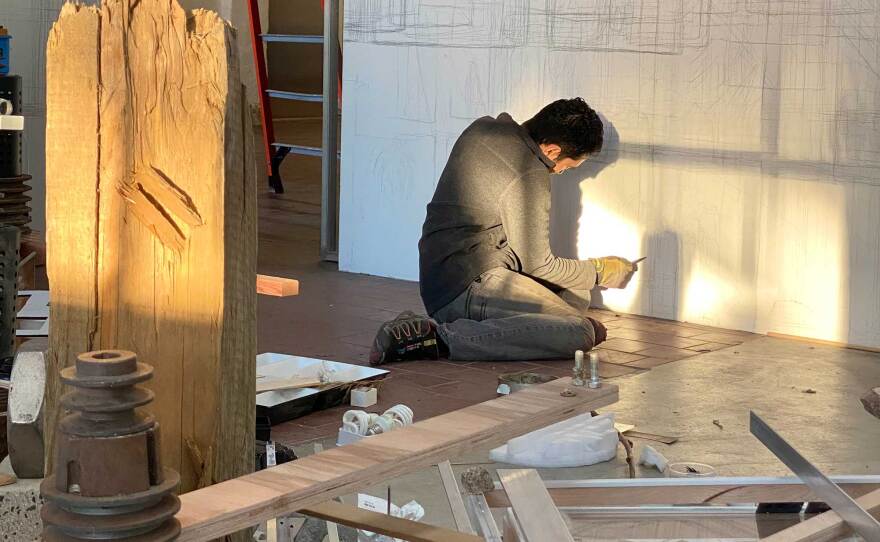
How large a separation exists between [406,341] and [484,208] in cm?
82

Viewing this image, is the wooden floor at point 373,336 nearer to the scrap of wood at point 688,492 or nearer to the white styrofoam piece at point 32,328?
the white styrofoam piece at point 32,328

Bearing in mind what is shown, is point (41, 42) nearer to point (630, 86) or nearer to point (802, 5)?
point (630, 86)

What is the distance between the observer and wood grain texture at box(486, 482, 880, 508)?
7.35 ft

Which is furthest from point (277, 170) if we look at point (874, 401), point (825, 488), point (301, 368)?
point (825, 488)

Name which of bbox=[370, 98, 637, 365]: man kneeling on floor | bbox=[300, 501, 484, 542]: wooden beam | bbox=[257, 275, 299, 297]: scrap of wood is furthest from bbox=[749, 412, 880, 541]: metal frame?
bbox=[370, 98, 637, 365]: man kneeling on floor

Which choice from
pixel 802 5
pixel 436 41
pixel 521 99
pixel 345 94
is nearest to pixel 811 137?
pixel 802 5

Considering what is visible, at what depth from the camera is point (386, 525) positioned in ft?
6.88

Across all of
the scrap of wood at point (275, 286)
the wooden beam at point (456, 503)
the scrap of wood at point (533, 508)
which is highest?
the scrap of wood at point (275, 286)

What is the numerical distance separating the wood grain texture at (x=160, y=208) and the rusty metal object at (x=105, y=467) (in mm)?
373

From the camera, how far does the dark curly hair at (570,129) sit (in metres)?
6.00

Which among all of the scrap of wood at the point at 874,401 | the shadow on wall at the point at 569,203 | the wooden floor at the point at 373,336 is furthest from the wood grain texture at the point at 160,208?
the shadow on wall at the point at 569,203

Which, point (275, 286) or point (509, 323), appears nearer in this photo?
point (275, 286)

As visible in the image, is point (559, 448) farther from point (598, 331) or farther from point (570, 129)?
point (570, 129)

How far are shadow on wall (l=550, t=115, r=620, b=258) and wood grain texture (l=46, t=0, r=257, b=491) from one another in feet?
17.0
